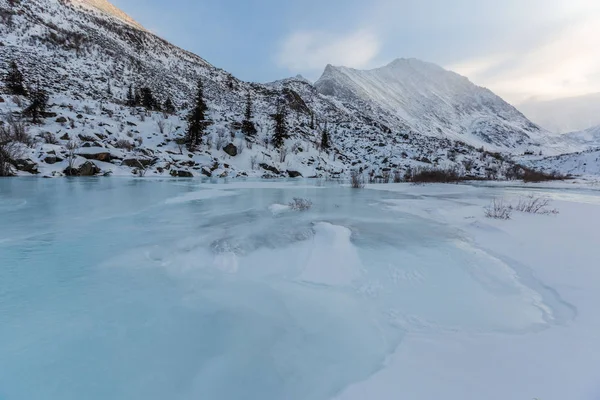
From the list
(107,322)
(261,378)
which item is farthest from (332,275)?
(107,322)

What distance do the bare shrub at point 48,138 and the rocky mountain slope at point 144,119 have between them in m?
0.09

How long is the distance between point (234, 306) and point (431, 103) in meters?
127

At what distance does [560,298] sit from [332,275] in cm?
200

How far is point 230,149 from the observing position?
2270 centimetres

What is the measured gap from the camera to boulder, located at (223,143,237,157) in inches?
892

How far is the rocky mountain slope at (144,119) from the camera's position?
17.4 m

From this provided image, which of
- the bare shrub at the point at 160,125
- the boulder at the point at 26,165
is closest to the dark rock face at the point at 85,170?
the boulder at the point at 26,165

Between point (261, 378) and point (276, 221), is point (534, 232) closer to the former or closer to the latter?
point (276, 221)

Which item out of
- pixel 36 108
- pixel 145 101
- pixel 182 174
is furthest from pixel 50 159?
pixel 145 101

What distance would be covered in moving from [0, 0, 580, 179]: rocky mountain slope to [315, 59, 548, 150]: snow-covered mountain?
107 ft

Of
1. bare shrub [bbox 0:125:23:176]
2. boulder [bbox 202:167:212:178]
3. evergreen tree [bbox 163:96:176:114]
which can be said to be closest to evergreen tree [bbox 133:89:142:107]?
evergreen tree [bbox 163:96:176:114]

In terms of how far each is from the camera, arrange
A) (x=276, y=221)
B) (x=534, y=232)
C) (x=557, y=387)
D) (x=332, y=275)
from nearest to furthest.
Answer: (x=557, y=387) < (x=332, y=275) < (x=534, y=232) < (x=276, y=221)

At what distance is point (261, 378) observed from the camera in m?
1.54

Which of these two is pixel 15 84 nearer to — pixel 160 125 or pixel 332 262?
pixel 160 125
